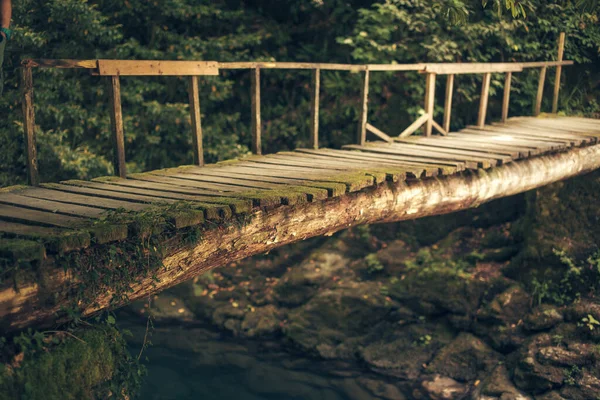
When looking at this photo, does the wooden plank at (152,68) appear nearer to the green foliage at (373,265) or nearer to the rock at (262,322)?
the rock at (262,322)

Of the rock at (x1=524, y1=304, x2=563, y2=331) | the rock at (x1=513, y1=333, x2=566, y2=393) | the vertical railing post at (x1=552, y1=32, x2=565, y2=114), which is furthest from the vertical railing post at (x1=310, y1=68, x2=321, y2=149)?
the vertical railing post at (x1=552, y1=32, x2=565, y2=114)

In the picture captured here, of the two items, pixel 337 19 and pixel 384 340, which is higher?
pixel 337 19

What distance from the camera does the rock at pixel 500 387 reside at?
25.8 ft

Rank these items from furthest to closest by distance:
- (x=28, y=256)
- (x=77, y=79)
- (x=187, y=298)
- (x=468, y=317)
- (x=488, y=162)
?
(x=187, y=298) < (x=77, y=79) < (x=468, y=317) < (x=488, y=162) < (x=28, y=256)

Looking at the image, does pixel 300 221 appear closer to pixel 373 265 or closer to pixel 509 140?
pixel 509 140

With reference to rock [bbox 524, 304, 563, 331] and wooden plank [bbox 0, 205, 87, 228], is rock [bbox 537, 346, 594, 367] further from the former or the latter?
wooden plank [bbox 0, 205, 87, 228]

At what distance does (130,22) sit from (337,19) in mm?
3651

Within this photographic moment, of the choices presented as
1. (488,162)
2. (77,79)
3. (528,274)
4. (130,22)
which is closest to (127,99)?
(77,79)

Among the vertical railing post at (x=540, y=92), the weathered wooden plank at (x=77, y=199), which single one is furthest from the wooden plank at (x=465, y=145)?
the weathered wooden plank at (x=77, y=199)

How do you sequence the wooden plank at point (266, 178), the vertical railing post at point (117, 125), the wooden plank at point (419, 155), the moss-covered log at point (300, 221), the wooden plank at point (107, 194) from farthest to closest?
the wooden plank at point (419, 155)
the vertical railing post at point (117, 125)
the wooden plank at point (266, 178)
the wooden plank at point (107, 194)
the moss-covered log at point (300, 221)

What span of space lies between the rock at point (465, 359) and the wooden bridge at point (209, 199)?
266 cm

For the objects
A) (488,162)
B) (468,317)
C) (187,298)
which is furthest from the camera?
(187,298)

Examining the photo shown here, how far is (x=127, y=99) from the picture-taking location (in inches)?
388

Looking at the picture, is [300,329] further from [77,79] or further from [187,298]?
[77,79]
